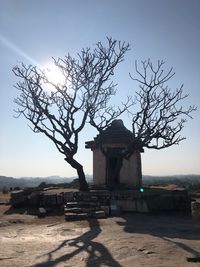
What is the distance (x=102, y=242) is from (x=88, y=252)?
1.16m

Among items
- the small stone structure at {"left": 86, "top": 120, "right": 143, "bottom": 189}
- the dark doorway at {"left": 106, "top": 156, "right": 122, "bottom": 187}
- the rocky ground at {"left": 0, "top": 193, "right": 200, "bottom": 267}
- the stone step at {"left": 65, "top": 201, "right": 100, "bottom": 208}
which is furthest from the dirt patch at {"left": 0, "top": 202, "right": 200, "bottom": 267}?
the small stone structure at {"left": 86, "top": 120, "right": 143, "bottom": 189}

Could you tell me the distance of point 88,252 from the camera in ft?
29.3

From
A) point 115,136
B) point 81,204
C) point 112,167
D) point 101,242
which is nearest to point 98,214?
point 81,204

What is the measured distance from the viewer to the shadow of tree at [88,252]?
7.97m

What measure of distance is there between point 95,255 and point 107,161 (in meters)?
14.8

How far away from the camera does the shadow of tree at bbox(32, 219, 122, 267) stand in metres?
7.97

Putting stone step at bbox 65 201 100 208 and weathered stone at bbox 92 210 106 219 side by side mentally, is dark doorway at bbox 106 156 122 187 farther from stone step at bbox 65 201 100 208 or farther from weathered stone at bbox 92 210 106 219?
weathered stone at bbox 92 210 106 219

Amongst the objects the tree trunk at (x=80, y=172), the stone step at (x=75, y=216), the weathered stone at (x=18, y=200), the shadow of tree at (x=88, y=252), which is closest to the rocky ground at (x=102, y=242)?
the shadow of tree at (x=88, y=252)

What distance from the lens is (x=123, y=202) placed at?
1736 cm

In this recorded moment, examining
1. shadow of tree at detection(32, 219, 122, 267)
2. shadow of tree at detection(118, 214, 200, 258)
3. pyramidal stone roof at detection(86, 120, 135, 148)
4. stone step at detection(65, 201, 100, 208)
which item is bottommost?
shadow of tree at detection(32, 219, 122, 267)

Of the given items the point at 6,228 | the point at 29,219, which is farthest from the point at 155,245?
the point at 29,219

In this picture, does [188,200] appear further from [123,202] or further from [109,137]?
[109,137]

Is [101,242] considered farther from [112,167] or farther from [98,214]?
[112,167]

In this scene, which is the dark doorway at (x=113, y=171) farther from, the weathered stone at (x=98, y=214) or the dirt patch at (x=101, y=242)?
the dirt patch at (x=101, y=242)
